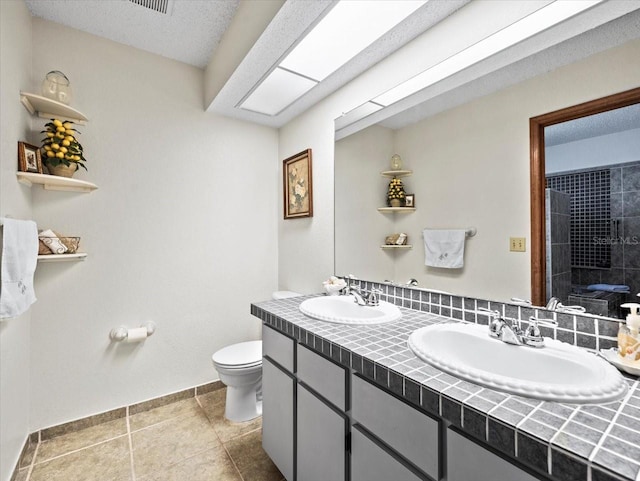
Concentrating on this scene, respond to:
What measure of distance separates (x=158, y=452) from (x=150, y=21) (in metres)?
2.67

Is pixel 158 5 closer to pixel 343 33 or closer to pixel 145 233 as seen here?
pixel 343 33

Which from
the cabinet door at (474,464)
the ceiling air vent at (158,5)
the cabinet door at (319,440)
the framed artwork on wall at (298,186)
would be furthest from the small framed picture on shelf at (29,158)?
the cabinet door at (474,464)

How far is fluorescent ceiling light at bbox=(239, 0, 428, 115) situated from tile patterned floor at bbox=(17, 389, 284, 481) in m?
2.30

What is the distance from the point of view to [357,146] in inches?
76.5

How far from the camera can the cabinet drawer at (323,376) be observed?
1146 millimetres

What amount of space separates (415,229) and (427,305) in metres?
0.39

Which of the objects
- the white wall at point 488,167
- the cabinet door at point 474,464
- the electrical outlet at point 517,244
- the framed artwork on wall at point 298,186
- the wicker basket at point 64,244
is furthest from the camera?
the framed artwork on wall at point 298,186

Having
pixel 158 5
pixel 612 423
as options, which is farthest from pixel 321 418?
pixel 158 5

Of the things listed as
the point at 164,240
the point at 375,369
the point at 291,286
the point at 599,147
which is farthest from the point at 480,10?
the point at 164,240

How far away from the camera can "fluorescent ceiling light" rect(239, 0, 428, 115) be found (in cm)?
142

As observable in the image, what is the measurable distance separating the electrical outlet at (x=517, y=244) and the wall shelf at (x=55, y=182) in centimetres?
230

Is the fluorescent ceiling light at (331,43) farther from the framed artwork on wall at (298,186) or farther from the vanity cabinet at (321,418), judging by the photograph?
the vanity cabinet at (321,418)

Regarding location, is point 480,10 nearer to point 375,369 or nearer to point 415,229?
point 415,229

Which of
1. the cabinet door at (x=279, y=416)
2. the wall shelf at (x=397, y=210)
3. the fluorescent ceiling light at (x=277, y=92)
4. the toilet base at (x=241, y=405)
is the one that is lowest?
the toilet base at (x=241, y=405)
